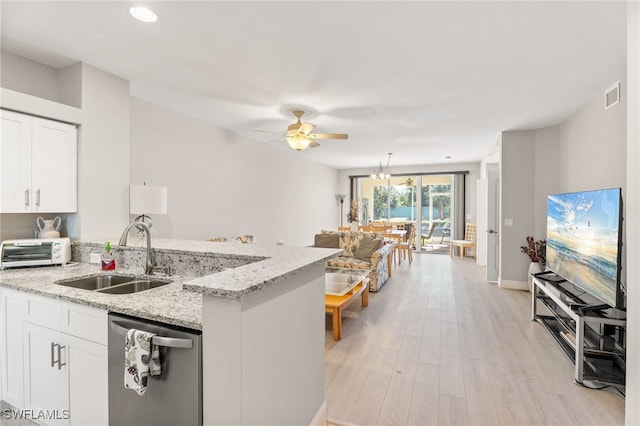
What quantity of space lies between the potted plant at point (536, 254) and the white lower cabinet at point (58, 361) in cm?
516

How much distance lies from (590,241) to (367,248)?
2940 millimetres

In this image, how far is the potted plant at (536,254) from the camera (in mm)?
4445

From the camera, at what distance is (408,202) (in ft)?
32.7

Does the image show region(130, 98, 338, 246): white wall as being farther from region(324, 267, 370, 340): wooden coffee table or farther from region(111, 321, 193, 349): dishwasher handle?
region(111, 321, 193, 349): dishwasher handle

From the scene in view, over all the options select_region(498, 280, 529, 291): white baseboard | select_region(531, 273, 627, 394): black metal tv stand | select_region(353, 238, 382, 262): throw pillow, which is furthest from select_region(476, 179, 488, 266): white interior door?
select_region(531, 273, 627, 394): black metal tv stand

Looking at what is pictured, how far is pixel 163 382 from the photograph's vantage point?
131 cm

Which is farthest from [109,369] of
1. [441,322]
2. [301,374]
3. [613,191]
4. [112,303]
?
→ [613,191]

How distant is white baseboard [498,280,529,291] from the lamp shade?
522 centimetres

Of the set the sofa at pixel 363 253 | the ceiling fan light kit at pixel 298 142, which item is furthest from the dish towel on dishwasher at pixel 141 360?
the sofa at pixel 363 253

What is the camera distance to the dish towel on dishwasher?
1.28 meters

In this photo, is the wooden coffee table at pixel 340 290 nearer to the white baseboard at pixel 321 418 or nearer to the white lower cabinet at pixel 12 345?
the white baseboard at pixel 321 418

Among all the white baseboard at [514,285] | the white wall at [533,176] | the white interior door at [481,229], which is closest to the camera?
the white wall at [533,176]

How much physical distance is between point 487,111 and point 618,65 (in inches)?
53.6

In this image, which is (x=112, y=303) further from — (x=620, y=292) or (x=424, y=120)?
(x=424, y=120)
